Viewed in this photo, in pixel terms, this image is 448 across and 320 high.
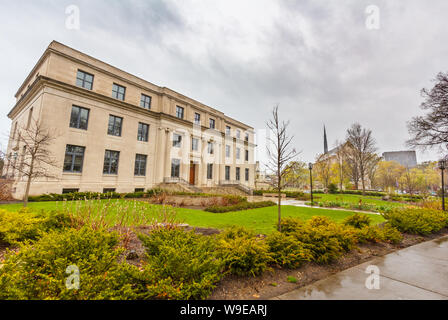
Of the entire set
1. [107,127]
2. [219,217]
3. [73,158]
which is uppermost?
[107,127]

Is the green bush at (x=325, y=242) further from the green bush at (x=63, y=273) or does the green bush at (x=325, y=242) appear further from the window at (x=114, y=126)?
the window at (x=114, y=126)

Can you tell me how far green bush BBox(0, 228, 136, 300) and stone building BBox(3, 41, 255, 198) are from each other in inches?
541

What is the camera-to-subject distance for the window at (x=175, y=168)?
2538 cm

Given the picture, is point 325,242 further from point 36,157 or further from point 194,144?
point 194,144

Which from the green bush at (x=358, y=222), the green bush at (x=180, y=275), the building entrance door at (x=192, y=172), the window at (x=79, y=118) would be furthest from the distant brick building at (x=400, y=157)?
the green bush at (x=180, y=275)

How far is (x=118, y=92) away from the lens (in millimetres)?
21797

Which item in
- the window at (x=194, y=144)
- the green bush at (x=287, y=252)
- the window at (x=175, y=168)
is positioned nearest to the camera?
the green bush at (x=287, y=252)

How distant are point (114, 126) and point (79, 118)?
3179 mm

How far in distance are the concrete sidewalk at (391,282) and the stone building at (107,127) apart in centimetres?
1737

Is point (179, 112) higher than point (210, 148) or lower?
higher

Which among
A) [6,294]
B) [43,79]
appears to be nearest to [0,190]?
[43,79]

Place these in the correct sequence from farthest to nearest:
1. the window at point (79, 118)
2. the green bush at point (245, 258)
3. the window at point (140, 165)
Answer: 1. the window at point (140, 165)
2. the window at point (79, 118)
3. the green bush at point (245, 258)

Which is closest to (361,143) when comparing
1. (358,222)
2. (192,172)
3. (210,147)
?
(210,147)
